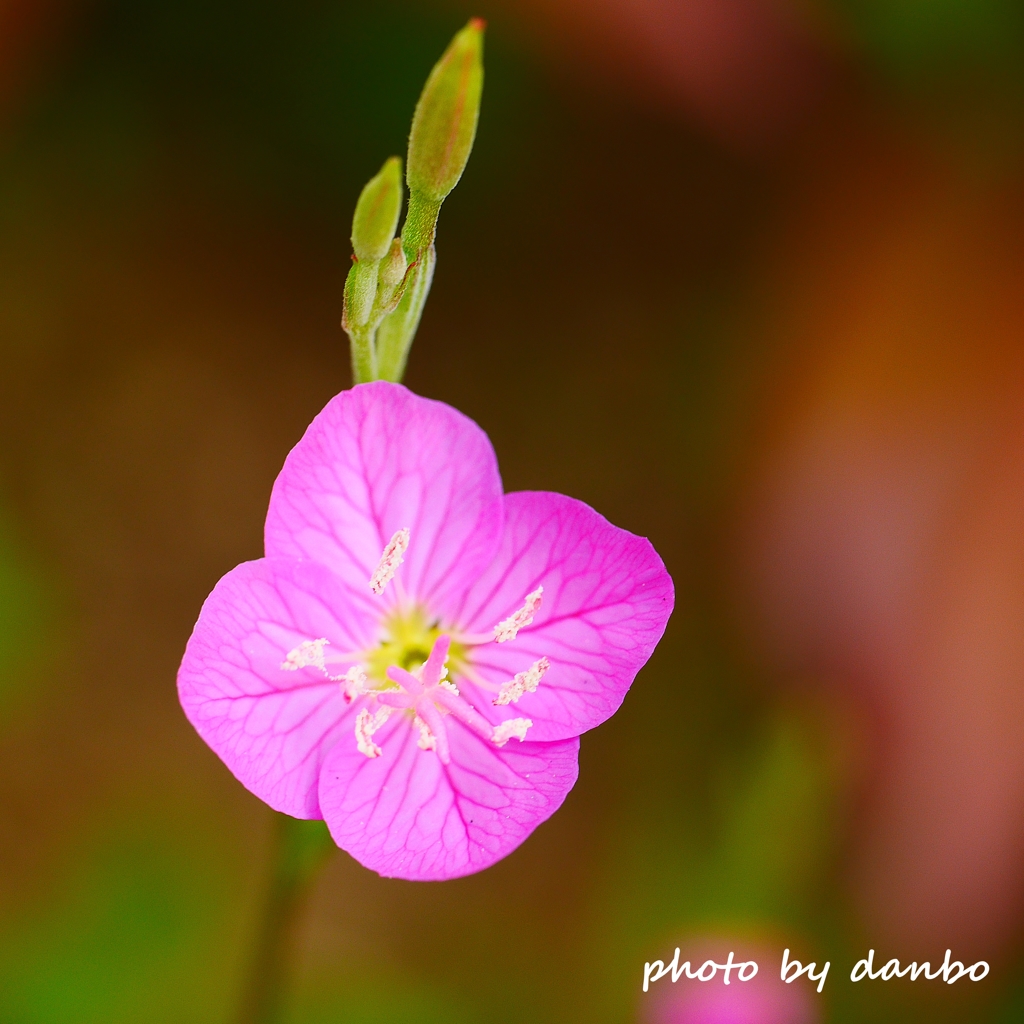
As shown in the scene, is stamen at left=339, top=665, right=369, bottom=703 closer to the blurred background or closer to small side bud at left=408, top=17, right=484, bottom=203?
small side bud at left=408, top=17, right=484, bottom=203

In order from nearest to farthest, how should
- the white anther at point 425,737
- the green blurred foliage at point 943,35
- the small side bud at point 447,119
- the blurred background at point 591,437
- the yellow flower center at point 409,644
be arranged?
the small side bud at point 447,119
the white anther at point 425,737
the yellow flower center at point 409,644
the blurred background at point 591,437
the green blurred foliage at point 943,35

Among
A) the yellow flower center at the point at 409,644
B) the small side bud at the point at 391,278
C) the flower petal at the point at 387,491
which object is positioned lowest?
the yellow flower center at the point at 409,644

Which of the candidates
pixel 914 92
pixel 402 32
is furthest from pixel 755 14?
pixel 402 32

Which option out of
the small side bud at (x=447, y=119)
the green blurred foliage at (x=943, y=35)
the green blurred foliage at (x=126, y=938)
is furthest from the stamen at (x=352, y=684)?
the green blurred foliage at (x=943, y=35)

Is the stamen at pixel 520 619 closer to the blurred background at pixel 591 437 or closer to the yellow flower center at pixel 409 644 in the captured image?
the yellow flower center at pixel 409 644

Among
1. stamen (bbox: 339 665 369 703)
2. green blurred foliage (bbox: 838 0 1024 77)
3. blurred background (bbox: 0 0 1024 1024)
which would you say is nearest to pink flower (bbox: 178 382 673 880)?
stamen (bbox: 339 665 369 703)

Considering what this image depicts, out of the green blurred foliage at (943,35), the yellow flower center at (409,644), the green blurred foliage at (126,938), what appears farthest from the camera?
the green blurred foliage at (943,35)

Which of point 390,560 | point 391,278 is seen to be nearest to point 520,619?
point 390,560
